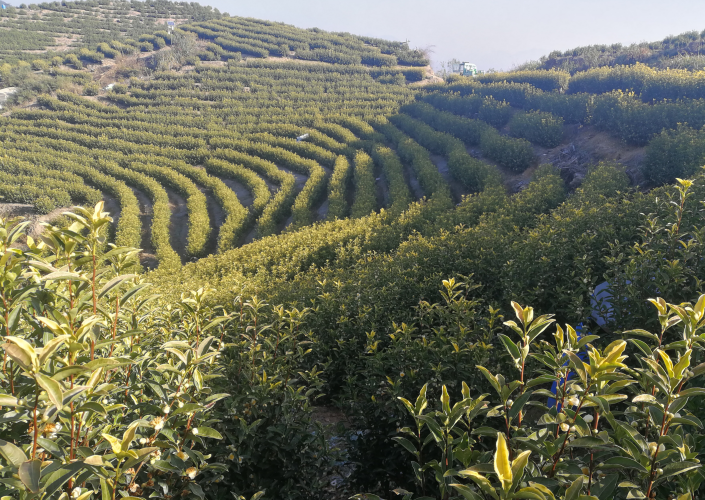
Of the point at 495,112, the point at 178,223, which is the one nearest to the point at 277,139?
the point at 178,223

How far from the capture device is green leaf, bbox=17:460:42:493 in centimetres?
130

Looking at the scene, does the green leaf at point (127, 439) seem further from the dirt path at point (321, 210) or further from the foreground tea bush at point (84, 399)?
the dirt path at point (321, 210)

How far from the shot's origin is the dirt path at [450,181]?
20766 millimetres

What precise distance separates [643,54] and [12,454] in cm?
4347

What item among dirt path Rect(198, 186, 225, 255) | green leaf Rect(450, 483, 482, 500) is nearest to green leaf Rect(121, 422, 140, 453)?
green leaf Rect(450, 483, 482, 500)

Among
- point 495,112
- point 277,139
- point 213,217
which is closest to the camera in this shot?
point 213,217

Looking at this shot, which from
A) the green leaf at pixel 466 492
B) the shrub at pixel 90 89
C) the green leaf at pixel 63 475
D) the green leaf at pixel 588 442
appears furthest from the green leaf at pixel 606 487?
the shrub at pixel 90 89

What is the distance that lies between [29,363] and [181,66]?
59.0m

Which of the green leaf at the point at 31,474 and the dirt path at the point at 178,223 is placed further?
the dirt path at the point at 178,223

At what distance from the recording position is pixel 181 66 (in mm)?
50125

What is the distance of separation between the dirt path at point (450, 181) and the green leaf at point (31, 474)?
20.2 metres

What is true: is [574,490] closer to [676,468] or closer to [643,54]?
[676,468]

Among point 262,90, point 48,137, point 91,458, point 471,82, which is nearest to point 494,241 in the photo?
point 91,458

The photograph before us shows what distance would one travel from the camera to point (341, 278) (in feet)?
23.4
